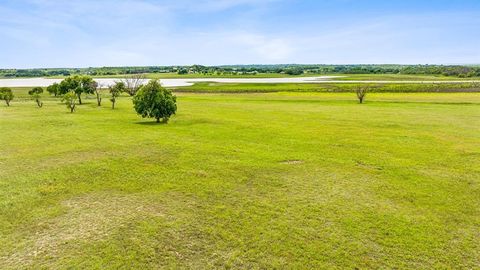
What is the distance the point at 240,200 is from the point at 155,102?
89.4 feet

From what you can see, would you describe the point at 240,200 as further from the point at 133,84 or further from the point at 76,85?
the point at 133,84

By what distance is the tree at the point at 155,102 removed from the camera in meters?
41.0

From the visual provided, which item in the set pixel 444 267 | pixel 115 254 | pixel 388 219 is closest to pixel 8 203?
pixel 115 254

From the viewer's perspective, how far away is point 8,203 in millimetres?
16125

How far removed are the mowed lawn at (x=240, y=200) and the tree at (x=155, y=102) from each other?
8485mm

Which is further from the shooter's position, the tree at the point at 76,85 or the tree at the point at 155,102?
the tree at the point at 76,85

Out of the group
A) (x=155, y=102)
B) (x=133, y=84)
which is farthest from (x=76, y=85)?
(x=133, y=84)

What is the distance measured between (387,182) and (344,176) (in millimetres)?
2442

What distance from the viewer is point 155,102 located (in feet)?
134

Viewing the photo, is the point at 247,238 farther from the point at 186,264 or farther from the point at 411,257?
the point at 411,257

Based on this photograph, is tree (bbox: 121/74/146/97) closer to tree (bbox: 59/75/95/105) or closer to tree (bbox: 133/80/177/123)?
tree (bbox: 59/75/95/105)

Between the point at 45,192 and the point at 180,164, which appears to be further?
the point at 180,164

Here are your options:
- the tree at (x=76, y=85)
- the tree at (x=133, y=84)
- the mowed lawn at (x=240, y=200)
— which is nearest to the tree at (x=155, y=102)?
the mowed lawn at (x=240, y=200)

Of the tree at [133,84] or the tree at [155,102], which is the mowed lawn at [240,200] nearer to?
the tree at [155,102]
